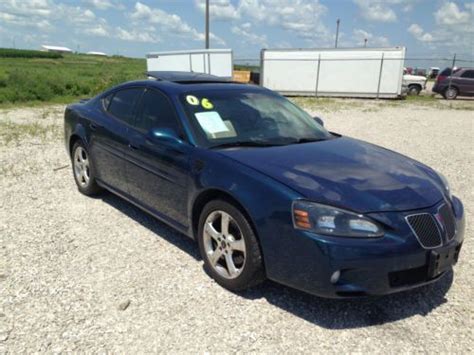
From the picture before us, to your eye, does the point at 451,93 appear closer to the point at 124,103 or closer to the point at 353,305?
the point at 124,103

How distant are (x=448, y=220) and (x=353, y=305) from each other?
0.89 meters

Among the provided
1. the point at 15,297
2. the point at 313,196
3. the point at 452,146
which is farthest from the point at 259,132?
the point at 452,146

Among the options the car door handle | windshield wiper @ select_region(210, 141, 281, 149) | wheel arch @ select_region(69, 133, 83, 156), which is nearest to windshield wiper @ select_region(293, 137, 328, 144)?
windshield wiper @ select_region(210, 141, 281, 149)

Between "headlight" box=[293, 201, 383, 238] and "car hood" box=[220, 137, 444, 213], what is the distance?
0.17ft

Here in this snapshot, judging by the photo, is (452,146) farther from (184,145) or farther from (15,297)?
(15,297)

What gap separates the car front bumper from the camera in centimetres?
243

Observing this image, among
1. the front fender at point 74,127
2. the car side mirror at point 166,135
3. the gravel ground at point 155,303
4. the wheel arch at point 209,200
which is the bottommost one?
the gravel ground at point 155,303

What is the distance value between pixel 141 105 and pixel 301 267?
7.84ft

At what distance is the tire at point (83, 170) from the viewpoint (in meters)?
4.90

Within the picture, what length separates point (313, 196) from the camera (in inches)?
101

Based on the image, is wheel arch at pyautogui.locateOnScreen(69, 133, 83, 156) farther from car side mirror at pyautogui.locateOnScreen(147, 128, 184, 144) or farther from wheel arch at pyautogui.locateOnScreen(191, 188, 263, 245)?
wheel arch at pyautogui.locateOnScreen(191, 188, 263, 245)

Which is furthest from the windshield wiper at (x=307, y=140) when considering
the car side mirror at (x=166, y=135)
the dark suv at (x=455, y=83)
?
the dark suv at (x=455, y=83)

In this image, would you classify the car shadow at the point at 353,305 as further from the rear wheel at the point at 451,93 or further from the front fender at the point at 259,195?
the rear wheel at the point at 451,93

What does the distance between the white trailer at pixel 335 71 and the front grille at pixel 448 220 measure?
19.8 meters
